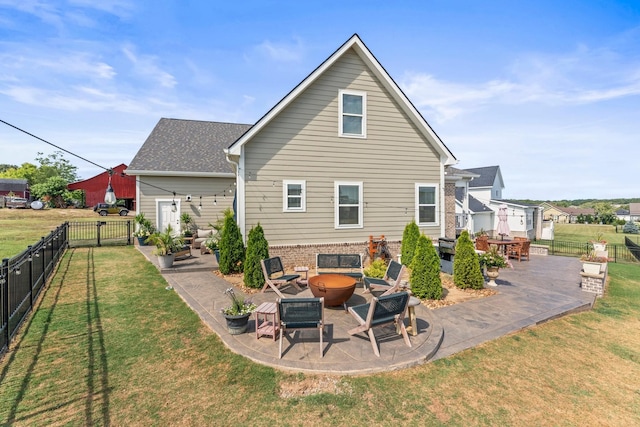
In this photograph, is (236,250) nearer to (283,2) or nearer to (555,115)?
(283,2)

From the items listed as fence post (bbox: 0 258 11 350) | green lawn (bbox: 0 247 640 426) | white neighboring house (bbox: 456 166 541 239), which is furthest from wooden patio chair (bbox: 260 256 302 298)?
white neighboring house (bbox: 456 166 541 239)

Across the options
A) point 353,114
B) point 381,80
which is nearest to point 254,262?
point 353,114

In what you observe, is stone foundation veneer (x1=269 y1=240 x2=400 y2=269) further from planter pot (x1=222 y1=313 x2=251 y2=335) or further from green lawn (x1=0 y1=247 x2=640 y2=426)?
planter pot (x1=222 y1=313 x2=251 y2=335)

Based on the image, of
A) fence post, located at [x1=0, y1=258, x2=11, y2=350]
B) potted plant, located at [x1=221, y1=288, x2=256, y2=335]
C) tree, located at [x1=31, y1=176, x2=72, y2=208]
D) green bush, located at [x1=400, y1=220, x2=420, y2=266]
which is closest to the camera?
fence post, located at [x1=0, y1=258, x2=11, y2=350]

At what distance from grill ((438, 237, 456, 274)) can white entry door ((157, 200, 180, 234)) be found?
46.1 feet

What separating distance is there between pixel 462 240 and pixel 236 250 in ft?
24.4

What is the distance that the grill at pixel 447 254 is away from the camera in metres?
10.6

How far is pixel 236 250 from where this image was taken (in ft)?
32.8

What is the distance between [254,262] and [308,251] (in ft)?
10.1

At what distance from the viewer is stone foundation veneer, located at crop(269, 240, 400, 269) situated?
10.9m

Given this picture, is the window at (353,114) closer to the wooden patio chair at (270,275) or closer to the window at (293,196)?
the window at (293,196)

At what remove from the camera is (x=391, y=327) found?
19.1ft

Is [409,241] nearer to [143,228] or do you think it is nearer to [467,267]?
[467,267]

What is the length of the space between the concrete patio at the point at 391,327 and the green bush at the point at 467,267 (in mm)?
678
